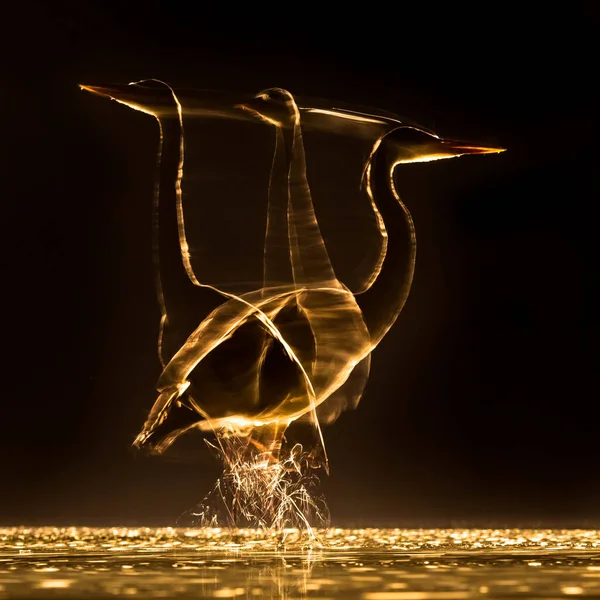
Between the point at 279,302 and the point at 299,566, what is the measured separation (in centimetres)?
163

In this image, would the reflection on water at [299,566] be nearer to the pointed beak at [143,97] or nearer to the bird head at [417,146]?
the bird head at [417,146]

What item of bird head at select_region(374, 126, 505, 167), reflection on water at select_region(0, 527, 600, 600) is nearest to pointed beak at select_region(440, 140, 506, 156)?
bird head at select_region(374, 126, 505, 167)

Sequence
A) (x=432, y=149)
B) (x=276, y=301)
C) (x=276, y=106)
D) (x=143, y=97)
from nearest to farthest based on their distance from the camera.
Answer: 1. (x=143, y=97)
2. (x=276, y=106)
3. (x=432, y=149)
4. (x=276, y=301)

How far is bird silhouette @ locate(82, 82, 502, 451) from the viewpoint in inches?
382

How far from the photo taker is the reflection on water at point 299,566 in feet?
25.3

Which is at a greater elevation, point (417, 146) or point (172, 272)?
point (417, 146)

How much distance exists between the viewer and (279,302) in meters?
10.0

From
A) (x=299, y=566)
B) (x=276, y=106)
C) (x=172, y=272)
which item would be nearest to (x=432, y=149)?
(x=276, y=106)

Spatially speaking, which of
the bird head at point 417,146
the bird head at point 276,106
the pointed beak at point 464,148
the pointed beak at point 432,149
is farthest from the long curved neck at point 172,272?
the pointed beak at point 464,148

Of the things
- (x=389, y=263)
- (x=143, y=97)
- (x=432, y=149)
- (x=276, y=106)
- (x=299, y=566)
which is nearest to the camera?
(x=299, y=566)

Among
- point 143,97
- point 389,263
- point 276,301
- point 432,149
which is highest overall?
point 143,97

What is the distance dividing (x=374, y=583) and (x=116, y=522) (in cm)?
740

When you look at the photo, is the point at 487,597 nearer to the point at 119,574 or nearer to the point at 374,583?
the point at 374,583

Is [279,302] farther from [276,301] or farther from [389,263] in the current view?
[389,263]
